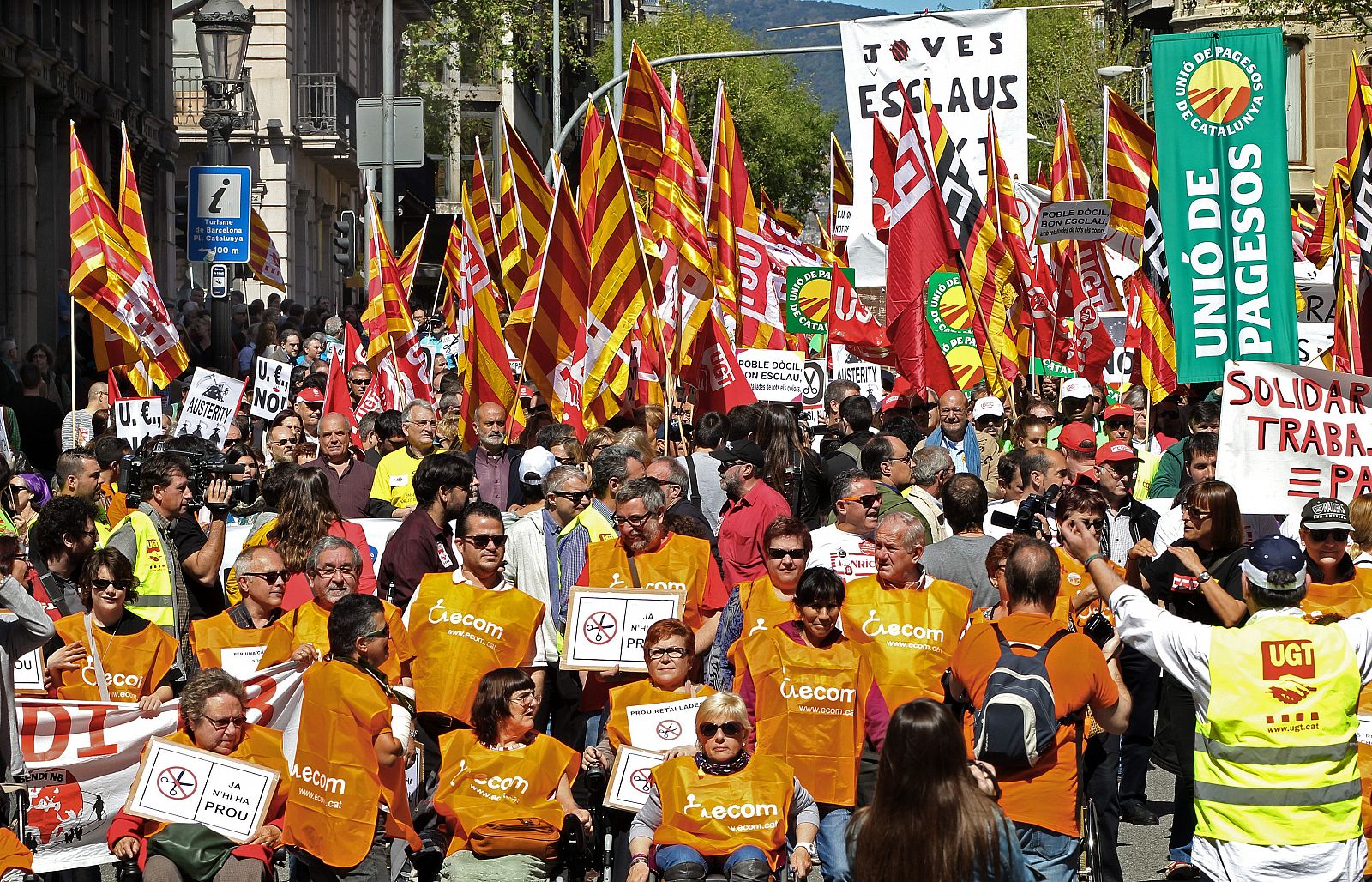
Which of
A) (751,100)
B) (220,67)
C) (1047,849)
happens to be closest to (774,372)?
(220,67)

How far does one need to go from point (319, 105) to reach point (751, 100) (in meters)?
25.1

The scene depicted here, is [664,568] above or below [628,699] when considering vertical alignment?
above

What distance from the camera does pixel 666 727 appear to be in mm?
7562

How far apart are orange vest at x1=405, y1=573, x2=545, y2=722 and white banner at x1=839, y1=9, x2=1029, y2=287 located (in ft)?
32.1

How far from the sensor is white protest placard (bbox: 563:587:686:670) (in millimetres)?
8109

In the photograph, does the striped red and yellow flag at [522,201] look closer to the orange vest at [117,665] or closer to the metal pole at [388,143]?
the metal pole at [388,143]

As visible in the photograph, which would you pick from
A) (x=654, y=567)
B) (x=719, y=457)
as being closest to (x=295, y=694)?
(x=654, y=567)

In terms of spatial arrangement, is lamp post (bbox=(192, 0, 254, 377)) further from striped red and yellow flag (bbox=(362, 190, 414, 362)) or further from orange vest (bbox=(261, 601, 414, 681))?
orange vest (bbox=(261, 601, 414, 681))

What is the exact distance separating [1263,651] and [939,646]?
1744 mm

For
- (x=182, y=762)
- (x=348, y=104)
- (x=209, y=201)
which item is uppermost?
(x=348, y=104)

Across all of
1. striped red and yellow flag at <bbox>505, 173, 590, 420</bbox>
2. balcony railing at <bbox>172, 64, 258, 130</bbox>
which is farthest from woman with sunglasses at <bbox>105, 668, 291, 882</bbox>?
balcony railing at <bbox>172, 64, 258, 130</bbox>

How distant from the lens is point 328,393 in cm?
1474

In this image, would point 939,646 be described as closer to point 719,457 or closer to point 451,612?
point 451,612

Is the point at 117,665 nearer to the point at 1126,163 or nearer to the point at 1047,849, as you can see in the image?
the point at 1047,849
